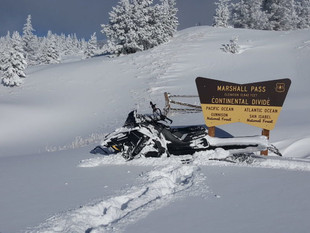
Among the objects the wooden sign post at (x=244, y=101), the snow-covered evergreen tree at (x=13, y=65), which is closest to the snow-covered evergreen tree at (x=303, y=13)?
the snow-covered evergreen tree at (x=13, y=65)

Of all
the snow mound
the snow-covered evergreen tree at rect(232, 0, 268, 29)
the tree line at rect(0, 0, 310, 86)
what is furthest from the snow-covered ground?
the snow-covered evergreen tree at rect(232, 0, 268, 29)

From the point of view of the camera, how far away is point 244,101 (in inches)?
247

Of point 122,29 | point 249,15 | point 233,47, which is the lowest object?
point 233,47

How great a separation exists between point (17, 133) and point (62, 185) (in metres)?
14.4

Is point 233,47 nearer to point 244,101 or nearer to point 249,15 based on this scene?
point 244,101

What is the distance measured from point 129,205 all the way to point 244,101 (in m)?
3.81

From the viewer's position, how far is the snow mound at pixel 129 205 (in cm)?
316

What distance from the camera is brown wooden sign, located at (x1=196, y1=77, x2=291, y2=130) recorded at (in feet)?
19.9

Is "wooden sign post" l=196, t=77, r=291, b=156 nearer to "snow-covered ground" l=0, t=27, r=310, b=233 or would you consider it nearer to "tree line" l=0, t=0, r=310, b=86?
"snow-covered ground" l=0, t=27, r=310, b=233

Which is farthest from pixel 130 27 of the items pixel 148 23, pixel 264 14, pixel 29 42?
pixel 29 42

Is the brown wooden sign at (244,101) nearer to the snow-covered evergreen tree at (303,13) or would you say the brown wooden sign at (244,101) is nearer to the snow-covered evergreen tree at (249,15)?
the snow-covered evergreen tree at (249,15)

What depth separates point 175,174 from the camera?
16.3 ft

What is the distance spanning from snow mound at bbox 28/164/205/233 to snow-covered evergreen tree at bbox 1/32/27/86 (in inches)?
1059

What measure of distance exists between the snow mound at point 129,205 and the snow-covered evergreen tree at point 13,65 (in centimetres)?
2690
